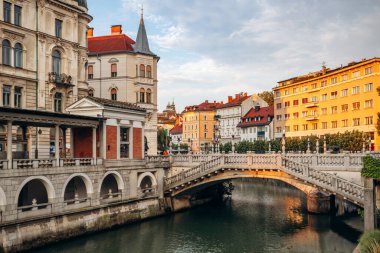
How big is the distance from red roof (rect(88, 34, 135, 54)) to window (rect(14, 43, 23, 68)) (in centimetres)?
2226

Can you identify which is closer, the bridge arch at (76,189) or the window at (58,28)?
the bridge arch at (76,189)

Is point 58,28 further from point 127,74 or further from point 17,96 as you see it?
point 127,74

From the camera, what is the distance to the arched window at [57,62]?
48.5m

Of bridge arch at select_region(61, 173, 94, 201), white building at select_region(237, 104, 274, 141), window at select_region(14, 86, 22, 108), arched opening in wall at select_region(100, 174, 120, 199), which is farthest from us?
white building at select_region(237, 104, 274, 141)

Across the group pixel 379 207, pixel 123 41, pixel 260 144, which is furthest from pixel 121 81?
pixel 379 207

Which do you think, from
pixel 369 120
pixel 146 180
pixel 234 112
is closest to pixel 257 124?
pixel 234 112

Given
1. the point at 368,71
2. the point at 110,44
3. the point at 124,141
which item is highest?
the point at 110,44

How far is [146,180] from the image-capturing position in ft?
163

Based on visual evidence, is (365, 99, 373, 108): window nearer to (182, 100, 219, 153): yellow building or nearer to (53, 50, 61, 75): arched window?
(53, 50, 61, 75): arched window

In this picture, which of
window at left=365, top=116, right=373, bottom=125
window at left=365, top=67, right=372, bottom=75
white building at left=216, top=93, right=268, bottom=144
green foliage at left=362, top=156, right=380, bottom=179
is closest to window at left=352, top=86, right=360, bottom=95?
window at left=365, top=67, right=372, bottom=75

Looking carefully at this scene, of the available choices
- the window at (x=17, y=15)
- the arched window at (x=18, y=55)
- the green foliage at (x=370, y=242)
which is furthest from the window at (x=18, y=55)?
the green foliage at (x=370, y=242)

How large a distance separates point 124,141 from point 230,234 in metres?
14.4

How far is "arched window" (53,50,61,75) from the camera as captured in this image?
1908 inches

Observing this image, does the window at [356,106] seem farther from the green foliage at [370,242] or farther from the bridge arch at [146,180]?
the green foliage at [370,242]
